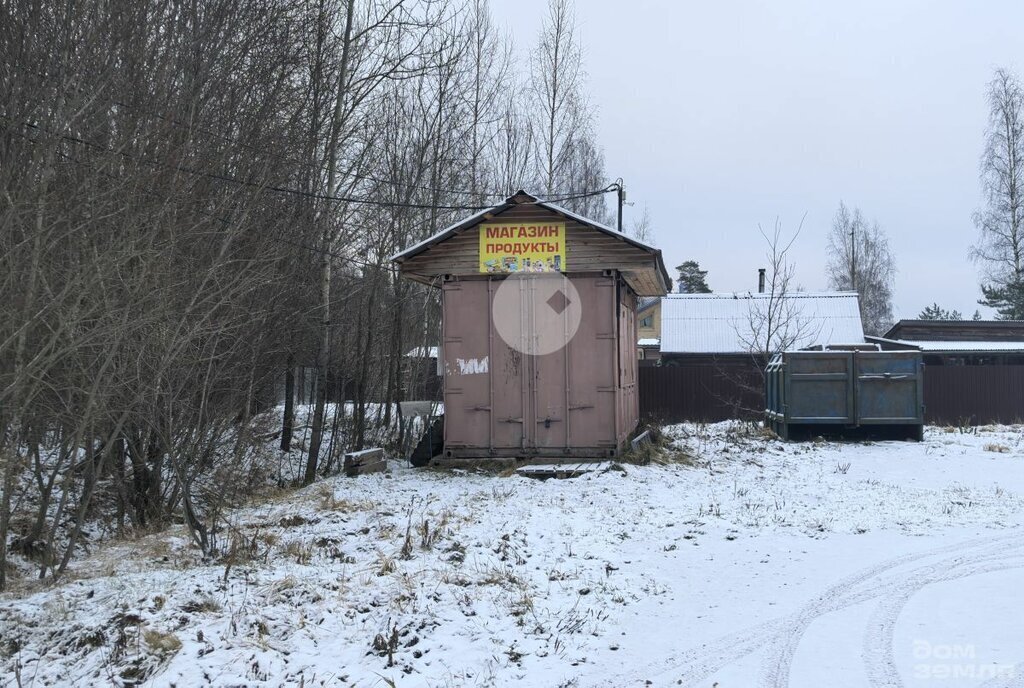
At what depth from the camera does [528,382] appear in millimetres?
12367

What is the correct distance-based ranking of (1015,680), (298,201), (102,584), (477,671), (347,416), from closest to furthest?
(1015,680), (477,671), (102,584), (298,201), (347,416)

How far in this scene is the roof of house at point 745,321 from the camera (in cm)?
3017

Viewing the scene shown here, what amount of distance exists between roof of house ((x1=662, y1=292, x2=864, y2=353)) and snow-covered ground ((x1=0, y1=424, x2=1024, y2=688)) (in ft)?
66.6

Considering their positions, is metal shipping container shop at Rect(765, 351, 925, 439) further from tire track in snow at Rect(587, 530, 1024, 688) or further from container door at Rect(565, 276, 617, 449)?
tire track in snow at Rect(587, 530, 1024, 688)

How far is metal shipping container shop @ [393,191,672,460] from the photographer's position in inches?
484

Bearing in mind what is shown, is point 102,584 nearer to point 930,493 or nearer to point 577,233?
point 577,233

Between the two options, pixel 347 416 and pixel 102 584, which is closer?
pixel 102 584

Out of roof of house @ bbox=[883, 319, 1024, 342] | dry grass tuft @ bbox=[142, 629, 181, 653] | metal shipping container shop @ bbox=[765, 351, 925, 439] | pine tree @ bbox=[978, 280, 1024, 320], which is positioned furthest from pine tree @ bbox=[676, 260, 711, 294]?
dry grass tuft @ bbox=[142, 629, 181, 653]

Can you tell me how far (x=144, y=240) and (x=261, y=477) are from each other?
19.4ft

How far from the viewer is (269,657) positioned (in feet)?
16.1

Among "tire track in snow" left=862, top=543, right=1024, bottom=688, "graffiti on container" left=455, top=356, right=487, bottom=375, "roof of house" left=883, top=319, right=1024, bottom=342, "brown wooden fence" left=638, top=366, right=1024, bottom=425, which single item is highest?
"roof of house" left=883, top=319, right=1024, bottom=342

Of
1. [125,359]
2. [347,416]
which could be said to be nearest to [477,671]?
[125,359]

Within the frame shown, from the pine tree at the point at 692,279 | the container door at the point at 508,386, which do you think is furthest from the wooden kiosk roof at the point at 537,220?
the pine tree at the point at 692,279

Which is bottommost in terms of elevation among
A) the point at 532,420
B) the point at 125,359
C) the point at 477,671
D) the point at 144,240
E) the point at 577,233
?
the point at 477,671
